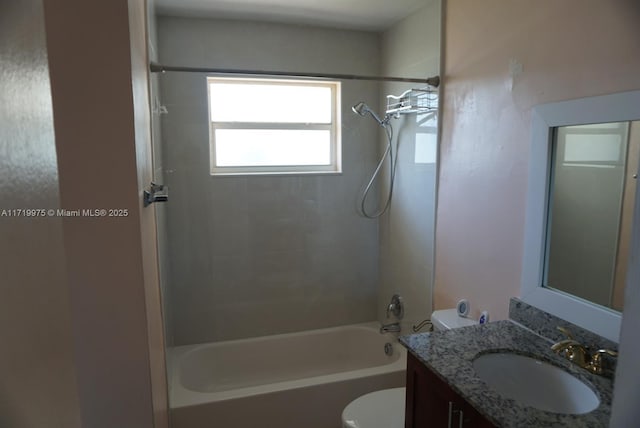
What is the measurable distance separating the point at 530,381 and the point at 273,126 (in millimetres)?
2205

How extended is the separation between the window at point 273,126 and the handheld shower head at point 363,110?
0.15 metres

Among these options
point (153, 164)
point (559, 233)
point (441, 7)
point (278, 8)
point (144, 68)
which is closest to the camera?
point (559, 233)

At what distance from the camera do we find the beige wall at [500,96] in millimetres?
1368

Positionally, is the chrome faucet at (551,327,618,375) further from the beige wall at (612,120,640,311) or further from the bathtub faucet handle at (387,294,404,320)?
the bathtub faucet handle at (387,294,404,320)

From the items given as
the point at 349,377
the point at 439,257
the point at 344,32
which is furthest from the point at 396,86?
the point at 349,377

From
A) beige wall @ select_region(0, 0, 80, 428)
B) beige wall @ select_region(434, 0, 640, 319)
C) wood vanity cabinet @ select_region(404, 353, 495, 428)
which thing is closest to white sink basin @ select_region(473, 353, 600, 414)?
wood vanity cabinet @ select_region(404, 353, 495, 428)

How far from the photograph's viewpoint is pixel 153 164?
2.11 metres

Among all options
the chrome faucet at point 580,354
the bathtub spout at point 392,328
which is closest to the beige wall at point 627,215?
the chrome faucet at point 580,354

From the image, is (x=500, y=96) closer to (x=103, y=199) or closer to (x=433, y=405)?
(x=433, y=405)

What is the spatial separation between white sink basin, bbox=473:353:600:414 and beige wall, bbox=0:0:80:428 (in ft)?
4.66

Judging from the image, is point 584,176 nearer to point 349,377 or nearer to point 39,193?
point 349,377

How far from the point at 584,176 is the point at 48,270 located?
185cm

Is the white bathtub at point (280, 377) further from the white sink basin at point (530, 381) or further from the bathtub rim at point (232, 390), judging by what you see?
the white sink basin at point (530, 381)

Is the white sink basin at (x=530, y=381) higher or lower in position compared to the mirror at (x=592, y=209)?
lower
